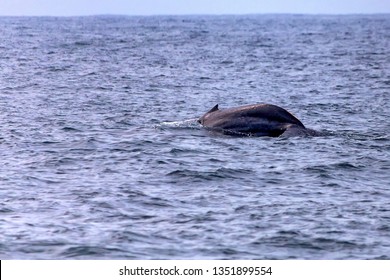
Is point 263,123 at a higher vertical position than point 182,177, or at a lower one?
higher

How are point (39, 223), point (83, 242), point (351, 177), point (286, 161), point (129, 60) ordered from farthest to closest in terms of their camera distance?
point (129, 60), point (286, 161), point (351, 177), point (39, 223), point (83, 242)

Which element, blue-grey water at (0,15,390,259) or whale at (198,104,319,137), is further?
whale at (198,104,319,137)

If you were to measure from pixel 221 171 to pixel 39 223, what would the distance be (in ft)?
16.2

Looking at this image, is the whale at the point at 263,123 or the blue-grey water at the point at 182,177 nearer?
the blue-grey water at the point at 182,177

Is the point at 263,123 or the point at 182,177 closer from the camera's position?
the point at 182,177

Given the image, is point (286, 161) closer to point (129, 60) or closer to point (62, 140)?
point (62, 140)

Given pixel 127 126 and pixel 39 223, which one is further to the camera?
pixel 127 126

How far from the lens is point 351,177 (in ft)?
63.3
